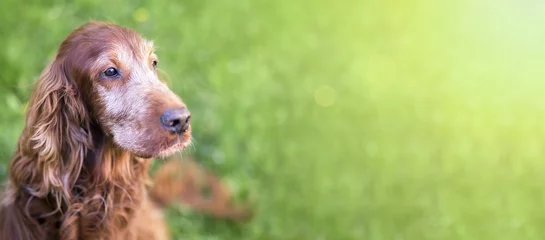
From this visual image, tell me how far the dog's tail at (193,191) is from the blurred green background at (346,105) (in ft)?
0.26

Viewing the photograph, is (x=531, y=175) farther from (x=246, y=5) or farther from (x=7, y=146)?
(x=7, y=146)

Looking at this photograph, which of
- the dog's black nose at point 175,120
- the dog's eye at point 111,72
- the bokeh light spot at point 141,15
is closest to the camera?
the dog's black nose at point 175,120

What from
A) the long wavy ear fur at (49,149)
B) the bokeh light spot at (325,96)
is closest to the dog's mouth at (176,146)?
the long wavy ear fur at (49,149)

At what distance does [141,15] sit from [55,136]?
6.46ft

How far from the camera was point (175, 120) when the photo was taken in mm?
2611

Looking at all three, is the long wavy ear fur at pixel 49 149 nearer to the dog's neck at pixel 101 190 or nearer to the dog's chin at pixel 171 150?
the dog's neck at pixel 101 190

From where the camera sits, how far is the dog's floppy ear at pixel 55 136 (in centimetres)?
277

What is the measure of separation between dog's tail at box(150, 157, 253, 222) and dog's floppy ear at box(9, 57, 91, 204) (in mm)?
1272

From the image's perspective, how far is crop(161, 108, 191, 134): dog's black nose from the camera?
2605 millimetres

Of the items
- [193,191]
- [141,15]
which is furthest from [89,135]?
[141,15]

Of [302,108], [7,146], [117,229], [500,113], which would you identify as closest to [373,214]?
[302,108]

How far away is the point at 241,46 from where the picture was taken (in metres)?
5.26

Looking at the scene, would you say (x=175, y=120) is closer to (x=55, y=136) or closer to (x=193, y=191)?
(x=55, y=136)

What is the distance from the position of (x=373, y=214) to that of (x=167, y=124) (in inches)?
81.7
